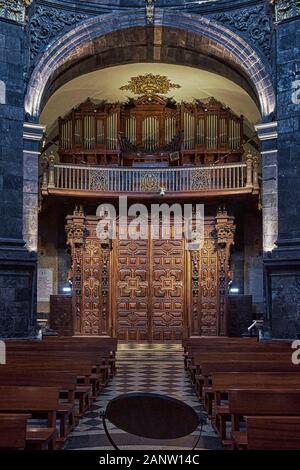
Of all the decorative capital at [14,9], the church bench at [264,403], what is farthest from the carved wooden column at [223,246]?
the church bench at [264,403]

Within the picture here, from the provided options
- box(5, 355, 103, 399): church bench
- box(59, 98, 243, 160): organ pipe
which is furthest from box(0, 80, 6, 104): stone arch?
box(5, 355, 103, 399): church bench

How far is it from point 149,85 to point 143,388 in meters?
12.9

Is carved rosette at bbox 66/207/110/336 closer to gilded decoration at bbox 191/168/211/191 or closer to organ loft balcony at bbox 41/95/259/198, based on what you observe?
organ loft balcony at bbox 41/95/259/198

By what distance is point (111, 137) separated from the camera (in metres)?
20.0

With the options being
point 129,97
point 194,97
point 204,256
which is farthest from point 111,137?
point 204,256

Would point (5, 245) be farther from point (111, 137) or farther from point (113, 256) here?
point (111, 137)

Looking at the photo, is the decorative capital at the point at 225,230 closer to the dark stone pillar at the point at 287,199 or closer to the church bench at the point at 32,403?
the dark stone pillar at the point at 287,199

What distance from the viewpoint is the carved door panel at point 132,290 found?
1852 centimetres

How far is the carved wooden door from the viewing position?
18.5 metres

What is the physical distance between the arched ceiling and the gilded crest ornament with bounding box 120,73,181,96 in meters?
0.17

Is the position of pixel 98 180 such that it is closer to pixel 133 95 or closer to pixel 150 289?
pixel 150 289

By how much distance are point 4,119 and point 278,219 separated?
242 inches

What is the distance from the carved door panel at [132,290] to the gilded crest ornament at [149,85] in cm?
492

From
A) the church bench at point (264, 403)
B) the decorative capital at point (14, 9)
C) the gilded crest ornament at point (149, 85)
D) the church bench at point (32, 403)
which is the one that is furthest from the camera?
→ the gilded crest ornament at point (149, 85)
